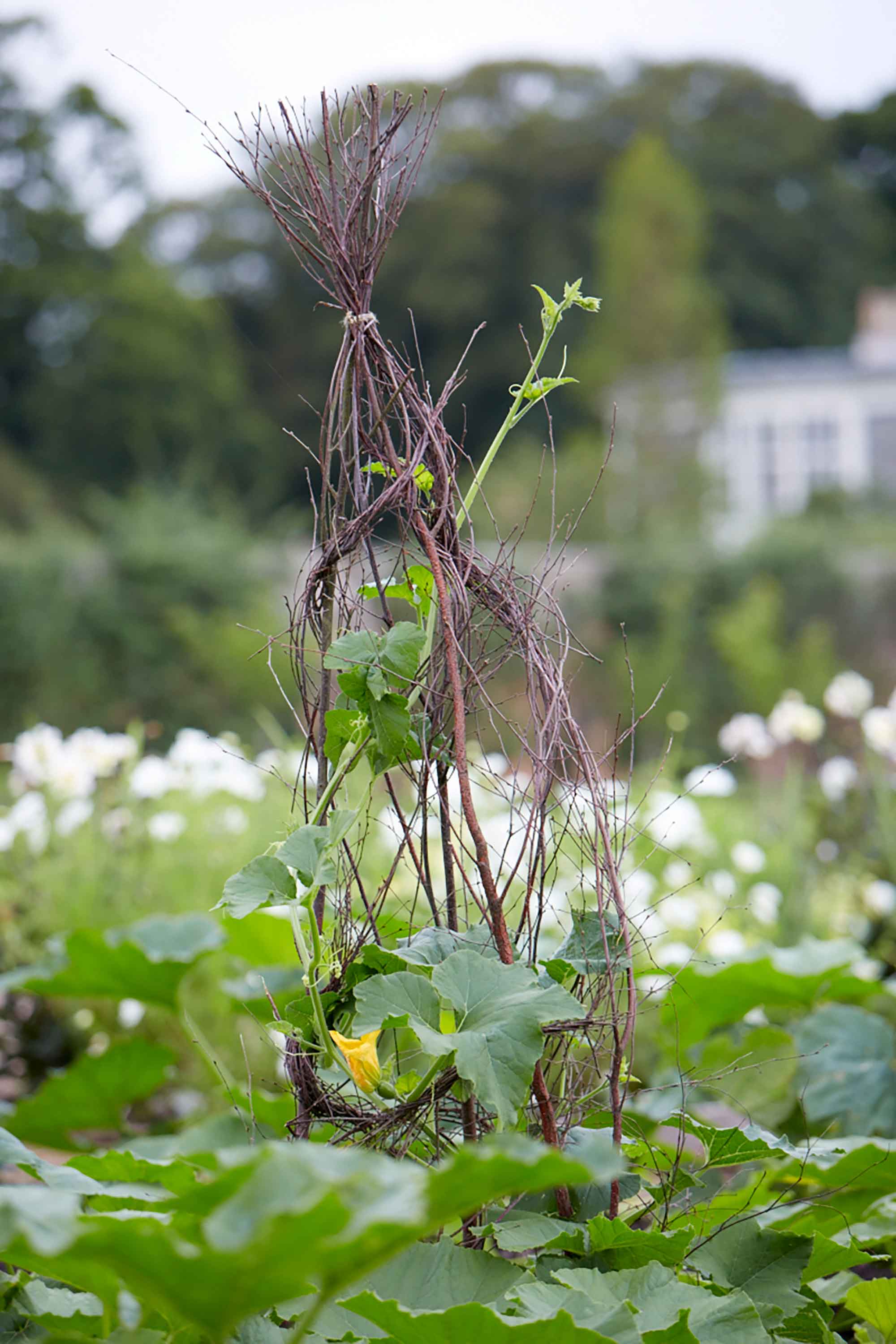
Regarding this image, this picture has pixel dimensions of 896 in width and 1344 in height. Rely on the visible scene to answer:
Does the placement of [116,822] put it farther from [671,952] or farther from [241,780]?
[671,952]

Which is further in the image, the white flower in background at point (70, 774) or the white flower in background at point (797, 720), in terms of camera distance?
the white flower in background at point (797, 720)

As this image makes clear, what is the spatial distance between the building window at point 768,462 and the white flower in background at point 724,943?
81.4 ft

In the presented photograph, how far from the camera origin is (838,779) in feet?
10.3

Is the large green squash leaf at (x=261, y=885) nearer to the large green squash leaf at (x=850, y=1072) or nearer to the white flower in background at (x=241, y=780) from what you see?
the large green squash leaf at (x=850, y=1072)

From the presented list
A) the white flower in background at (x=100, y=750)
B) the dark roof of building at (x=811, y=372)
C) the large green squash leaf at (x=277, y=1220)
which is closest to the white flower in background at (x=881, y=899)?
the white flower in background at (x=100, y=750)

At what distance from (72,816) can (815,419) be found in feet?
84.6

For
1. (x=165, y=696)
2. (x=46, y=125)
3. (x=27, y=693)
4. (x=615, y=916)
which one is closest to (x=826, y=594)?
(x=165, y=696)

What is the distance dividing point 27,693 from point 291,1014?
1005cm

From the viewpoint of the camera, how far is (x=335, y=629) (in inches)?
34.8

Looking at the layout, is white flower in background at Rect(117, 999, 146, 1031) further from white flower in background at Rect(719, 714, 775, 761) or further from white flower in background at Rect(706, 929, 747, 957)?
white flower in background at Rect(719, 714, 775, 761)

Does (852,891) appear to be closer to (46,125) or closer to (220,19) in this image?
(220,19)

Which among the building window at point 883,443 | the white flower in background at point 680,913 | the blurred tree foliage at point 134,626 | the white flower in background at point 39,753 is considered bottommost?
the white flower in background at point 680,913

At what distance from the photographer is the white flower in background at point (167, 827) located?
2.57 m

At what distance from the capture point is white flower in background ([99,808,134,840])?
274cm
